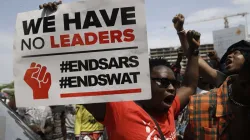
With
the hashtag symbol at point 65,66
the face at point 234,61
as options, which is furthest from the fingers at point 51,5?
the face at point 234,61

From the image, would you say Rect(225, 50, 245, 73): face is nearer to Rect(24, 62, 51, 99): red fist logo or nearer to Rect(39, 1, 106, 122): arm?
Rect(39, 1, 106, 122): arm

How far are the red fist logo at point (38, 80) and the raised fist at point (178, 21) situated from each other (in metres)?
1.59

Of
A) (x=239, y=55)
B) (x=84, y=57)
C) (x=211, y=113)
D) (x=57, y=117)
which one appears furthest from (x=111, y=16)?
(x=57, y=117)

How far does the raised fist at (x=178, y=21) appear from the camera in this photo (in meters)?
3.20

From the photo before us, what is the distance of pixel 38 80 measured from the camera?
196cm

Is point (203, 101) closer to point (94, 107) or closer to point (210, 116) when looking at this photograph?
point (210, 116)

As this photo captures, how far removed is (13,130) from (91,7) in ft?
2.74

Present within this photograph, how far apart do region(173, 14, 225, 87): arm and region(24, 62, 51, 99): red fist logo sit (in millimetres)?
1480

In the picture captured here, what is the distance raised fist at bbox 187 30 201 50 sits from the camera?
287 cm

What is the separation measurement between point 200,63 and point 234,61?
0.44 m

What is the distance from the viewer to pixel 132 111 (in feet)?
7.23

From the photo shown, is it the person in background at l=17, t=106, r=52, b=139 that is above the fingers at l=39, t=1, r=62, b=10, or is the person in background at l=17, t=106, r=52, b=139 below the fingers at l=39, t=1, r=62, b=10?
below

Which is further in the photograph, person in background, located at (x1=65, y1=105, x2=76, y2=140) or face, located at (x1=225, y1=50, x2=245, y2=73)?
person in background, located at (x1=65, y1=105, x2=76, y2=140)

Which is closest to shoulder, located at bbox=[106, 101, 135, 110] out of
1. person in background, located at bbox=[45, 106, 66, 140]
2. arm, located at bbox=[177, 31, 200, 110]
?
arm, located at bbox=[177, 31, 200, 110]
